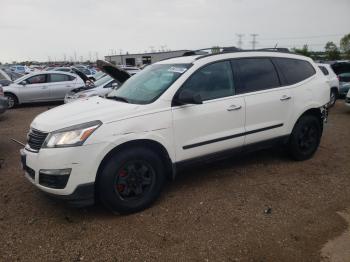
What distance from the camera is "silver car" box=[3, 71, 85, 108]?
40.9 feet

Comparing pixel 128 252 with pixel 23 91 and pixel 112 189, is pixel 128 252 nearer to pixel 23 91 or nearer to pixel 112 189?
pixel 112 189

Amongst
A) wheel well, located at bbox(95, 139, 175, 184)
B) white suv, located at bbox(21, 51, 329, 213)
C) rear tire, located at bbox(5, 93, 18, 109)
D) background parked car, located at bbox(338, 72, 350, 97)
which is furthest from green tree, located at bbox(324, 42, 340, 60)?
wheel well, located at bbox(95, 139, 175, 184)

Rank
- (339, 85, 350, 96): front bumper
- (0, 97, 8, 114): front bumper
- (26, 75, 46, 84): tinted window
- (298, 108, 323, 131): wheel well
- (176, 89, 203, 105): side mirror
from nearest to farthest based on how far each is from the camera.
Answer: (176, 89, 203, 105): side mirror → (298, 108, 323, 131): wheel well → (0, 97, 8, 114): front bumper → (26, 75, 46, 84): tinted window → (339, 85, 350, 96): front bumper

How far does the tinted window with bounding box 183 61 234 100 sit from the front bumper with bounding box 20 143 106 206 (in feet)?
4.64

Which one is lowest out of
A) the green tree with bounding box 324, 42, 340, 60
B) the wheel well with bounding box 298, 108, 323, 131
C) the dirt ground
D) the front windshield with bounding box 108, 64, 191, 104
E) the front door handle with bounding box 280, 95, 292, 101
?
the dirt ground

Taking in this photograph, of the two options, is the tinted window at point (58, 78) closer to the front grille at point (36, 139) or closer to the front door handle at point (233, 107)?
the front grille at point (36, 139)

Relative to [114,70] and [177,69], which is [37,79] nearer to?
[114,70]

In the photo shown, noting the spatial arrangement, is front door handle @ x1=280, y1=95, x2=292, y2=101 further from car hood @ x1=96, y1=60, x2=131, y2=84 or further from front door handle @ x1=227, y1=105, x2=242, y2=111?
car hood @ x1=96, y1=60, x2=131, y2=84

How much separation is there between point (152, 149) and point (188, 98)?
728mm

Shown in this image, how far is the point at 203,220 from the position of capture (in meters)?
3.42

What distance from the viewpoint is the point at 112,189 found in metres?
3.35

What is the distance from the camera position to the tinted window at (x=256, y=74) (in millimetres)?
4340

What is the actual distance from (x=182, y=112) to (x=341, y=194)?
2.31 meters

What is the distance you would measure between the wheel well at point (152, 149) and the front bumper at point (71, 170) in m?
0.10
